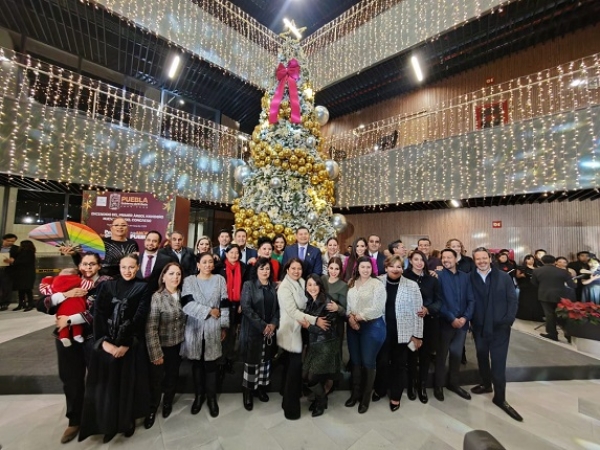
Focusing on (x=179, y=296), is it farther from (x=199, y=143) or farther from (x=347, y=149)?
(x=347, y=149)

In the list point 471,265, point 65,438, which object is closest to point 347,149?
point 471,265

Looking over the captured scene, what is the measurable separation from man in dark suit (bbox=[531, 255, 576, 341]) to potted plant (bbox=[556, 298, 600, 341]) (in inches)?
17.7

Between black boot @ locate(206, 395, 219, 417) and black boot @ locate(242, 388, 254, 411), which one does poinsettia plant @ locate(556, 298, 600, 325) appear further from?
black boot @ locate(206, 395, 219, 417)

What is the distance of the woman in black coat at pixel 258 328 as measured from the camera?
2.56 m

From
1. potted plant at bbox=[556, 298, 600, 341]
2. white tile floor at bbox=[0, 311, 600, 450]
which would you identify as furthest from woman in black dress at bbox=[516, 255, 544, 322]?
white tile floor at bbox=[0, 311, 600, 450]

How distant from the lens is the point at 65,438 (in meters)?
2.08

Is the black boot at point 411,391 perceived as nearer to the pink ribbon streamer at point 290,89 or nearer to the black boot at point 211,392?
the black boot at point 211,392

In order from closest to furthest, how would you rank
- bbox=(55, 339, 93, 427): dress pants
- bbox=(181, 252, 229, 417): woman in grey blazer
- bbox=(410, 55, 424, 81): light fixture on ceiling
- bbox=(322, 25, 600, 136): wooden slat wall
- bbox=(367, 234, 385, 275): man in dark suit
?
bbox=(55, 339, 93, 427): dress pants
bbox=(181, 252, 229, 417): woman in grey blazer
bbox=(367, 234, 385, 275): man in dark suit
bbox=(322, 25, 600, 136): wooden slat wall
bbox=(410, 55, 424, 81): light fixture on ceiling

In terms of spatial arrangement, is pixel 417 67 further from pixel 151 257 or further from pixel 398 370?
pixel 151 257

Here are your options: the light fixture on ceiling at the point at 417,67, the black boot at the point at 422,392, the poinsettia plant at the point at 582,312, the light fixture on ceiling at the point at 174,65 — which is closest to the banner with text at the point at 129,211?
the black boot at the point at 422,392

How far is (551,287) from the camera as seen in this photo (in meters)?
5.05

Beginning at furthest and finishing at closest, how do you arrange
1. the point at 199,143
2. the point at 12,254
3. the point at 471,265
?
the point at 199,143 < the point at 12,254 < the point at 471,265

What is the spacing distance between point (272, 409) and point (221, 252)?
191 cm

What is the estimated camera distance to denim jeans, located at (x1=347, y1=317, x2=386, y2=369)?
2.59 meters
